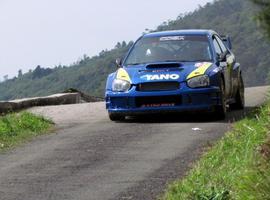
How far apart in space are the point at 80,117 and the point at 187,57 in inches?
93.1

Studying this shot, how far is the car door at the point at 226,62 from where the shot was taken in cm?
1294

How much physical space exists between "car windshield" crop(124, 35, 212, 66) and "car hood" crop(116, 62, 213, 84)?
1.22 feet

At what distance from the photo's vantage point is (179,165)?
8.14m

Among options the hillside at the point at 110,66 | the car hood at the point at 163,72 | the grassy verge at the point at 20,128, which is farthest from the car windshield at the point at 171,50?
the hillside at the point at 110,66

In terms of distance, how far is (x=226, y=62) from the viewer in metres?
13.3

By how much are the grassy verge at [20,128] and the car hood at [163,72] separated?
4.75 ft

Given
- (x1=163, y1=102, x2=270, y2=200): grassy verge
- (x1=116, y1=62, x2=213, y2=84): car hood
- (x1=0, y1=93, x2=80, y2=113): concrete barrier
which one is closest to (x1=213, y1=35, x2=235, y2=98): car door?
(x1=116, y1=62, x2=213, y2=84): car hood

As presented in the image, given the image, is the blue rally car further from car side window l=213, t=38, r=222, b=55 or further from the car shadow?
the car shadow

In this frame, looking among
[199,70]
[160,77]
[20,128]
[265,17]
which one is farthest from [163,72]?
[265,17]

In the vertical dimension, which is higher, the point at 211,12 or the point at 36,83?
the point at 211,12

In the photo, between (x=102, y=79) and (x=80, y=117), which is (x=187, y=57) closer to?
(x=80, y=117)

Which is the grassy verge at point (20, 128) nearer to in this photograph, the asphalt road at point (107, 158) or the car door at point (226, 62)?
the asphalt road at point (107, 158)

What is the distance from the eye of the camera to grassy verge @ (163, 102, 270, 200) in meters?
5.21

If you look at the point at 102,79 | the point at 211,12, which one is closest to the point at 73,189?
the point at 102,79
